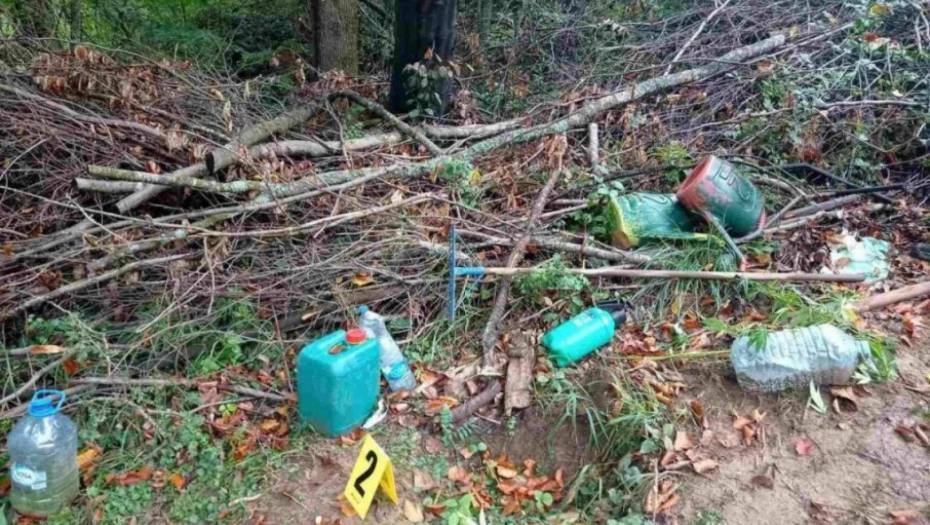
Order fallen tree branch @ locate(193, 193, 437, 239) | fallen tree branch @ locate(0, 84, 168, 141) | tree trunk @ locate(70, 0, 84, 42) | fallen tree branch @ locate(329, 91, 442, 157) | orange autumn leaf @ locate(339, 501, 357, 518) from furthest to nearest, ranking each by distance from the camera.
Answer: tree trunk @ locate(70, 0, 84, 42)
fallen tree branch @ locate(329, 91, 442, 157)
fallen tree branch @ locate(0, 84, 168, 141)
fallen tree branch @ locate(193, 193, 437, 239)
orange autumn leaf @ locate(339, 501, 357, 518)

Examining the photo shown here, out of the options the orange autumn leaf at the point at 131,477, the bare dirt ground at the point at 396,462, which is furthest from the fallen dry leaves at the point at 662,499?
the orange autumn leaf at the point at 131,477

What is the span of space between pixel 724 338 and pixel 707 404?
46 centimetres

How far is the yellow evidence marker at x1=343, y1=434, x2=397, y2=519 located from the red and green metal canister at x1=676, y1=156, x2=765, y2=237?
2.29m

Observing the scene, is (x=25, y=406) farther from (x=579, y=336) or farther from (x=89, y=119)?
(x=579, y=336)

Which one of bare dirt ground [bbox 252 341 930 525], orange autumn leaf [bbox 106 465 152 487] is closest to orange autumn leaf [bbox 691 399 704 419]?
bare dirt ground [bbox 252 341 930 525]

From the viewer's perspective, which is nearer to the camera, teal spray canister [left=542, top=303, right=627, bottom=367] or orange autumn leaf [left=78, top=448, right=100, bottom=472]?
orange autumn leaf [left=78, top=448, right=100, bottom=472]

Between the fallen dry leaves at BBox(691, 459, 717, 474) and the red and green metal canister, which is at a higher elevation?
the red and green metal canister

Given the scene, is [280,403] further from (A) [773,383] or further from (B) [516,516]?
(A) [773,383]

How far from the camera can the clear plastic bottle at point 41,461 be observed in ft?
7.79

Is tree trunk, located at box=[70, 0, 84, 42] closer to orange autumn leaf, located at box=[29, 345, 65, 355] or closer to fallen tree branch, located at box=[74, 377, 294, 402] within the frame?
orange autumn leaf, located at box=[29, 345, 65, 355]

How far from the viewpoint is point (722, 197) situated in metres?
3.55

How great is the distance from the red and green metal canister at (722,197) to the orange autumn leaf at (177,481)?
292cm

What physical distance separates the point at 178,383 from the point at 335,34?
13.1 feet

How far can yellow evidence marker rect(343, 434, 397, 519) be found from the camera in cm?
234
